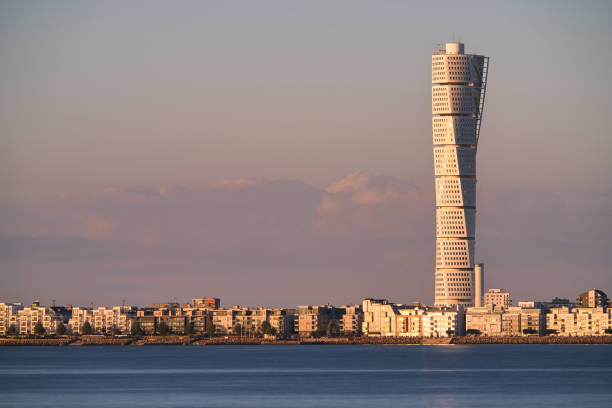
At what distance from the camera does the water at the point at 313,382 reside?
108875 millimetres

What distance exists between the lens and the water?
108875 mm

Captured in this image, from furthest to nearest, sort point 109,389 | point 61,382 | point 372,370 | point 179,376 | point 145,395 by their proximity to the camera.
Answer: point 372,370
point 179,376
point 61,382
point 109,389
point 145,395

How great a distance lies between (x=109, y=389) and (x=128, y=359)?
6915 cm

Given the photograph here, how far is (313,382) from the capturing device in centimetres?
13025

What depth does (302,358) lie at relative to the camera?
192 metres

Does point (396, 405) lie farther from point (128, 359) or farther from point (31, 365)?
point (128, 359)

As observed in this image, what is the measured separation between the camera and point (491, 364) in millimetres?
163625

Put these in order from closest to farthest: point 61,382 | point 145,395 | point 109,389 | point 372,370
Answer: point 145,395
point 109,389
point 61,382
point 372,370

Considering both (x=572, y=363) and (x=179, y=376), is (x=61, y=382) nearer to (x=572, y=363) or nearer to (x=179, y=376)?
(x=179, y=376)

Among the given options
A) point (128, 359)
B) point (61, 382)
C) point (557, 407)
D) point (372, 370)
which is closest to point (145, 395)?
point (61, 382)

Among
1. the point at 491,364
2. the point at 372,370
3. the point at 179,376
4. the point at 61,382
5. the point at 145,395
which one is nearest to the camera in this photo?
the point at 145,395

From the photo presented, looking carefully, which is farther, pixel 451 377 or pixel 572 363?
pixel 572 363

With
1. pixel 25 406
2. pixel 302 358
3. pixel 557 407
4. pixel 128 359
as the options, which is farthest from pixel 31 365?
pixel 557 407

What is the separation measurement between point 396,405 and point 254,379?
33.5 m
